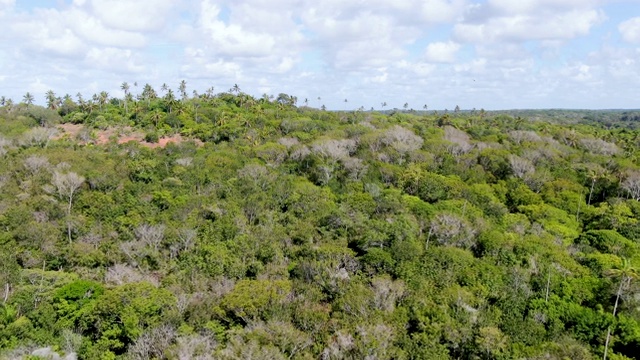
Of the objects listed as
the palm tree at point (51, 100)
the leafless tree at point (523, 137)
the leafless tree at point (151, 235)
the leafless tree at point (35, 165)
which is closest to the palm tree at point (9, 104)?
the palm tree at point (51, 100)

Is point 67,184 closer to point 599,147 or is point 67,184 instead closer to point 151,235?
point 151,235

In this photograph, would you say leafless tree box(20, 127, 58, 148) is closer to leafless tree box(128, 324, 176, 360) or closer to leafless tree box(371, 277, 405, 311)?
leafless tree box(128, 324, 176, 360)

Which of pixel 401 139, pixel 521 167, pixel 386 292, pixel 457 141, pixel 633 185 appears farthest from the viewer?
pixel 457 141

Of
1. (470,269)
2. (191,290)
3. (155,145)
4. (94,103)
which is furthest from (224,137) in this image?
(470,269)

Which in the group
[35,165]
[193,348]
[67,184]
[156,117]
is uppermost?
[156,117]

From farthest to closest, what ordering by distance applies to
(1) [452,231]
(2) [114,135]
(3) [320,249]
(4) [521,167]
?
(2) [114,135] < (4) [521,167] < (1) [452,231] < (3) [320,249]

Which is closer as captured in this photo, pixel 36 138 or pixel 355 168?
pixel 355 168

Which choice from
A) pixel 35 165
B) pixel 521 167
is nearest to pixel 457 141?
Answer: pixel 521 167
